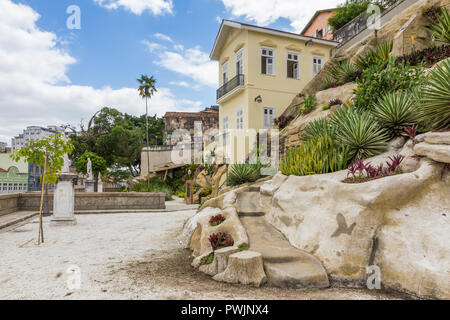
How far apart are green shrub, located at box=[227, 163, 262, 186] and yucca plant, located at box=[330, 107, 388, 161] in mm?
3708

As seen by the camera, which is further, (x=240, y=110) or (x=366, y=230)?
(x=240, y=110)

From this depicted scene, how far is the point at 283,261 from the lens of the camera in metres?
5.13

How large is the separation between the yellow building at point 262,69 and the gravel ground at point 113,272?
11983 millimetres

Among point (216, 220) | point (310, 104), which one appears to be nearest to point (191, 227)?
point (216, 220)

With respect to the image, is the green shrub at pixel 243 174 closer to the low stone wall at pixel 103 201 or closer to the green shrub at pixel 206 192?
the low stone wall at pixel 103 201

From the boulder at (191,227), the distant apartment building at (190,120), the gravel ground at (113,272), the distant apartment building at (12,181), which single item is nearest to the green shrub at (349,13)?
the distant apartment building at (190,120)

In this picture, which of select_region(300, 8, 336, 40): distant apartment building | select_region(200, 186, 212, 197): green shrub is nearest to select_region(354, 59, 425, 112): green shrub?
select_region(200, 186, 212, 197): green shrub

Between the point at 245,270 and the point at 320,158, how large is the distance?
3.59m

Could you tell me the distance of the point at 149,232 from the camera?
9.83 metres

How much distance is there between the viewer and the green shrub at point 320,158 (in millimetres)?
6832

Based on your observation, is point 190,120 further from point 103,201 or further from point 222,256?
point 222,256
